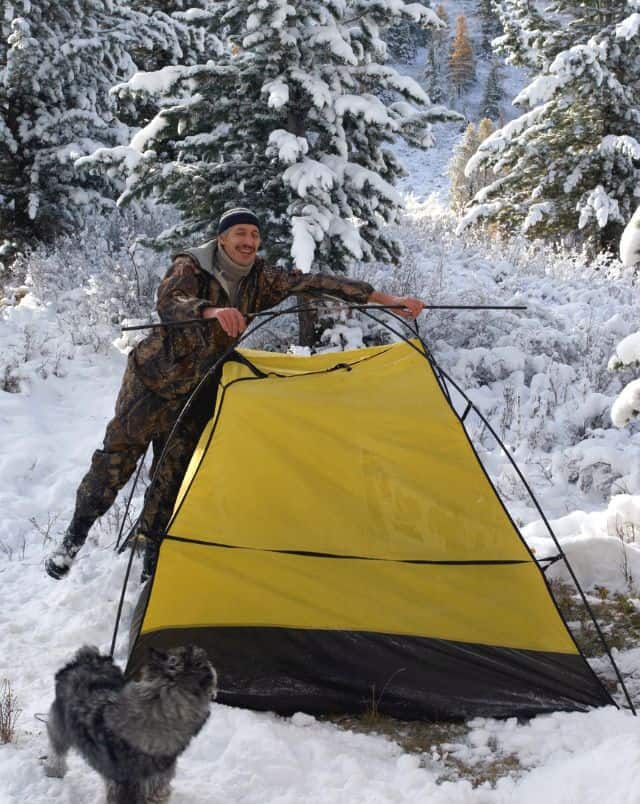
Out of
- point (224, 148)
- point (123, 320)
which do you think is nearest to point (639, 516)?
point (224, 148)

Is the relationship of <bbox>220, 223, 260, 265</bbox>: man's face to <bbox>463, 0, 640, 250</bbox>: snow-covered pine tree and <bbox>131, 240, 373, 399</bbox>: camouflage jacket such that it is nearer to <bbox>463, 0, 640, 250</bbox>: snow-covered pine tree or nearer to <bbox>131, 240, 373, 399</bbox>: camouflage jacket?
<bbox>131, 240, 373, 399</bbox>: camouflage jacket

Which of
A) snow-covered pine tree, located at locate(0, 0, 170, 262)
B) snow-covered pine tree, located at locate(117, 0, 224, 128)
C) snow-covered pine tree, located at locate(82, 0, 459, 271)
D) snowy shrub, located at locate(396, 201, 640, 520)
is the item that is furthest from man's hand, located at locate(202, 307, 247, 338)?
snow-covered pine tree, located at locate(0, 0, 170, 262)

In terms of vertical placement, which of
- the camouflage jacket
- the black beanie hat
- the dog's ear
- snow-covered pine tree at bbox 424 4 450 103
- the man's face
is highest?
snow-covered pine tree at bbox 424 4 450 103

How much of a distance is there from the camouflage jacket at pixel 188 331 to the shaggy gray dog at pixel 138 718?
2.00 m

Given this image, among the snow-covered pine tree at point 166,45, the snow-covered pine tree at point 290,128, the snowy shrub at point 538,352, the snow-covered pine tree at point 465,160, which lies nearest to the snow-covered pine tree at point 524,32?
the snowy shrub at point 538,352

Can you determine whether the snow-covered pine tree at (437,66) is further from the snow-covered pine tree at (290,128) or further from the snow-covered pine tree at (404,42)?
the snow-covered pine tree at (290,128)

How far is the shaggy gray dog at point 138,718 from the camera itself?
2.50 meters

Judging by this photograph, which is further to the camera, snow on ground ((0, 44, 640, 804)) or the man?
the man

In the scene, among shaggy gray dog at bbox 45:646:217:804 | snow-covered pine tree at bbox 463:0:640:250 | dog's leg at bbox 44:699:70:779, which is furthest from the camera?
snow-covered pine tree at bbox 463:0:640:250

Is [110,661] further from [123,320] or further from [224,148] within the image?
[123,320]

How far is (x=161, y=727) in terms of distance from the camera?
2.51m

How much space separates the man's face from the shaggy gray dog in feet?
8.18

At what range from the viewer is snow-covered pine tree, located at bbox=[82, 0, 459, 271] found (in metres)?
6.57

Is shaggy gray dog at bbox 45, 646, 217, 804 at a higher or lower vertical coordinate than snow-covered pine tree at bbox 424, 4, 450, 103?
lower
